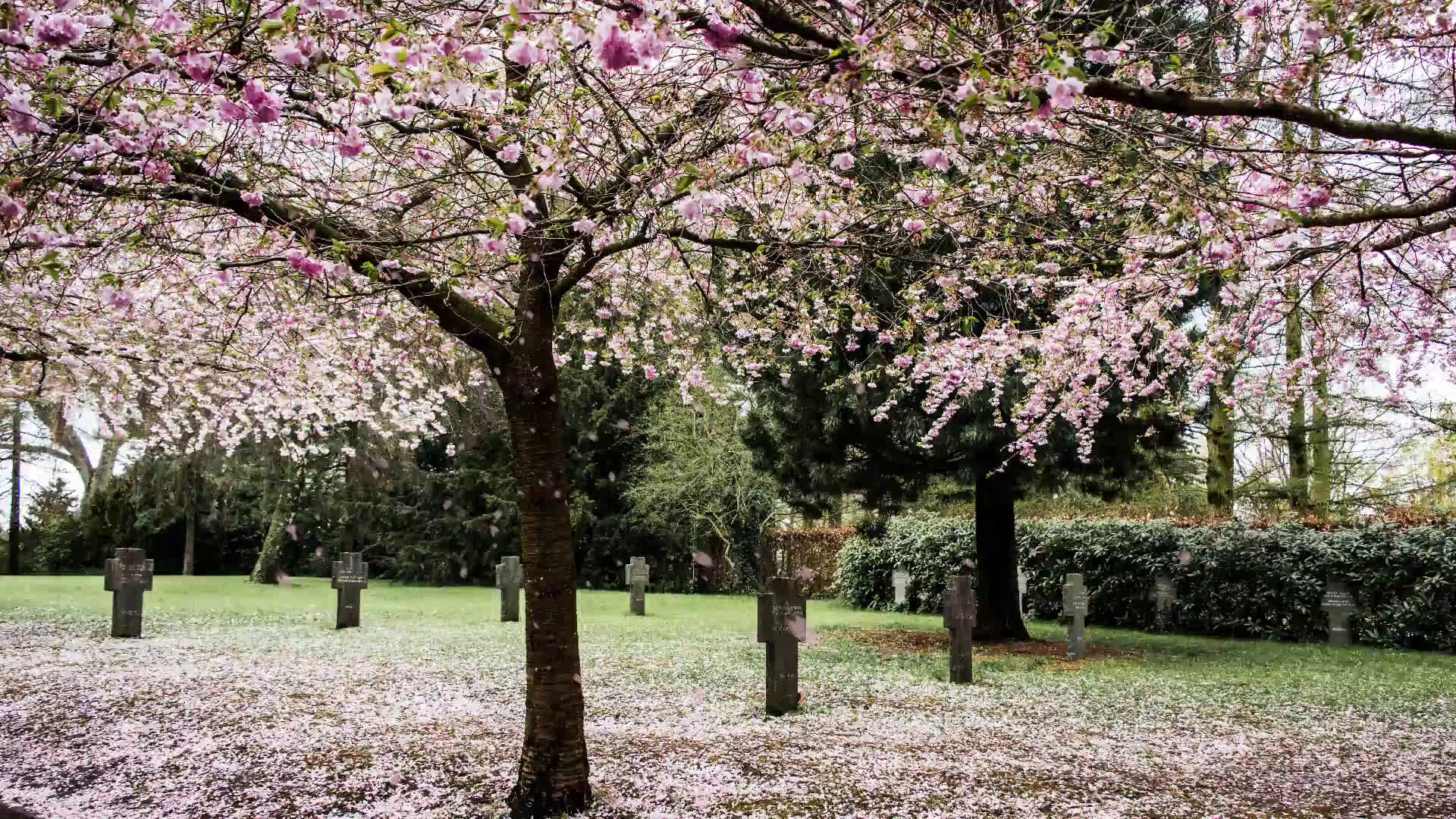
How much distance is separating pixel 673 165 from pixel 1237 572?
13.8m

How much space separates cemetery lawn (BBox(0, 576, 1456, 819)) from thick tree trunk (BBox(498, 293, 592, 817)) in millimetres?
286

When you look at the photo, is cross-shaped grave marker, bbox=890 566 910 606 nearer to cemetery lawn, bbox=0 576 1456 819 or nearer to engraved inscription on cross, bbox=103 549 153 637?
→ cemetery lawn, bbox=0 576 1456 819

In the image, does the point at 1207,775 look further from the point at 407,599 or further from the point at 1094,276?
the point at 407,599

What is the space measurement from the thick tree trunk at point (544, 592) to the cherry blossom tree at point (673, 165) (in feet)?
0.06

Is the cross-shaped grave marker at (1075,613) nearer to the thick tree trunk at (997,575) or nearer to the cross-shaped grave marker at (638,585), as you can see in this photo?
the thick tree trunk at (997,575)

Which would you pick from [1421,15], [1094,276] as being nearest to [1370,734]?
[1094,276]

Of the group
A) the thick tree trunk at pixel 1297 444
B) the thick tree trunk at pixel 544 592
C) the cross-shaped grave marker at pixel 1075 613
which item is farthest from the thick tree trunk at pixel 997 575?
the thick tree trunk at pixel 544 592

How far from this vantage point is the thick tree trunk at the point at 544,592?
5254 mm

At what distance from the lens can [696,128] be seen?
496cm

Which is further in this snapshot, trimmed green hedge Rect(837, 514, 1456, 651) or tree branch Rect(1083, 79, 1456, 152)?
trimmed green hedge Rect(837, 514, 1456, 651)

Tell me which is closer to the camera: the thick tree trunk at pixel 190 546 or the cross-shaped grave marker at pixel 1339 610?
the cross-shaped grave marker at pixel 1339 610

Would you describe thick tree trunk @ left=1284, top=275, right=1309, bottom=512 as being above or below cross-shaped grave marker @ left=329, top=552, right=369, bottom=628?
above

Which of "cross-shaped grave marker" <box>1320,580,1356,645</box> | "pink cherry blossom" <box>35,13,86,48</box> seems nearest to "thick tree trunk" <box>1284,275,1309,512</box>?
"cross-shaped grave marker" <box>1320,580,1356,645</box>

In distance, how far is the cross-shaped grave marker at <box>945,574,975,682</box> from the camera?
32.3 feet
